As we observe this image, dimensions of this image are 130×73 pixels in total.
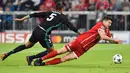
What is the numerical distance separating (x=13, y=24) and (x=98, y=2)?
194 inches

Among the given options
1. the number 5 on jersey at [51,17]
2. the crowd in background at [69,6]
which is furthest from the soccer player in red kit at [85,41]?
the crowd in background at [69,6]

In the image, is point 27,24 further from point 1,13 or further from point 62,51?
point 62,51

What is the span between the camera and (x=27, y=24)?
1204 inches

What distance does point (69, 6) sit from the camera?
31.8m

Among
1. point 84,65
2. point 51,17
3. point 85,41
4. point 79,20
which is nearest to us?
point 85,41

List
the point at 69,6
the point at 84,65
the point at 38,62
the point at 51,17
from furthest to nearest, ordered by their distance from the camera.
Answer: the point at 69,6 < the point at 84,65 < the point at 51,17 < the point at 38,62

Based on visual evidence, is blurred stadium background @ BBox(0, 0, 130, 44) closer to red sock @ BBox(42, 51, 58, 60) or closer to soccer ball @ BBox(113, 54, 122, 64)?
soccer ball @ BBox(113, 54, 122, 64)

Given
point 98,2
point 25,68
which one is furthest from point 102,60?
point 98,2

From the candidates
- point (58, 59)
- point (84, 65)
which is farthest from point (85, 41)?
point (84, 65)

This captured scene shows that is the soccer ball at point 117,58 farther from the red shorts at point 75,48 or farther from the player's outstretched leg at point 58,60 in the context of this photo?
the player's outstretched leg at point 58,60

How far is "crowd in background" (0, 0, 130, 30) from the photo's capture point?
3003cm

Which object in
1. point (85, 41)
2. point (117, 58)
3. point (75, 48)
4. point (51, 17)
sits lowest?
point (117, 58)

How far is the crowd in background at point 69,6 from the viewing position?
3003 centimetres

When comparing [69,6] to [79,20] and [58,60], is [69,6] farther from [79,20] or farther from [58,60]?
[58,60]
